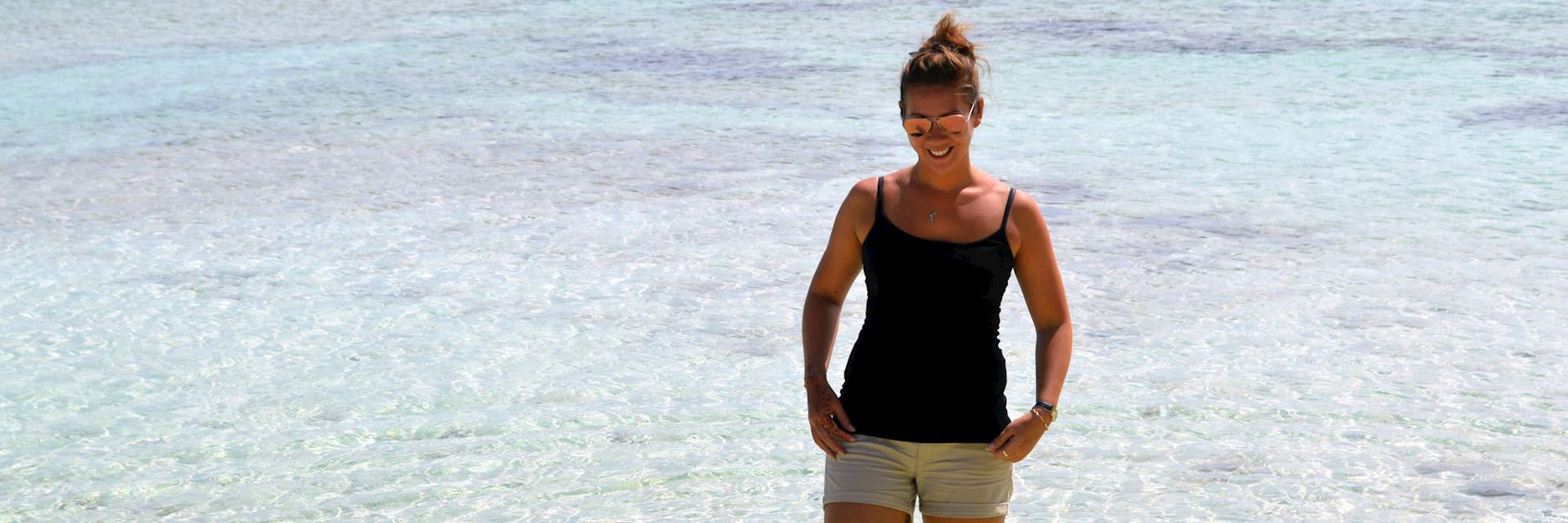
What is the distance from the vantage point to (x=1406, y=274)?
5.92m

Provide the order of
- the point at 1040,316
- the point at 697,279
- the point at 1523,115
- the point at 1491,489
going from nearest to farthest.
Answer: the point at 1040,316 < the point at 1491,489 < the point at 697,279 < the point at 1523,115

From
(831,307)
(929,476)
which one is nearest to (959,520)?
(929,476)

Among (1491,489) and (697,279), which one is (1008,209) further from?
(697,279)

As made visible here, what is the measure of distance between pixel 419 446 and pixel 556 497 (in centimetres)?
57

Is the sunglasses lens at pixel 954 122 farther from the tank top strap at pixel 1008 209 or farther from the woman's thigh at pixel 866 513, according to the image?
the woman's thigh at pixel 866 513

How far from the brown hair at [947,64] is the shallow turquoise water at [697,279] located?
1.68m

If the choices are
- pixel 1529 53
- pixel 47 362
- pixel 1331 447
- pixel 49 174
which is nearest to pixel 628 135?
pixel 49 174

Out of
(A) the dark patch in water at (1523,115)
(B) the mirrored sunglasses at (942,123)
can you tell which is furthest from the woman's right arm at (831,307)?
(A) the dark patch in water at (1523,115)

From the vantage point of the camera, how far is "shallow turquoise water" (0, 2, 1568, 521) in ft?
13.2

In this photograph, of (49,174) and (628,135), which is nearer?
(49,174)

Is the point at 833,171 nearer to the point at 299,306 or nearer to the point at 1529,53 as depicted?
the point at 299,306

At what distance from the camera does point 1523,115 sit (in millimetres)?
9219

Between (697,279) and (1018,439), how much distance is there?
3.83m

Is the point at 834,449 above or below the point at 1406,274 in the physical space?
above
